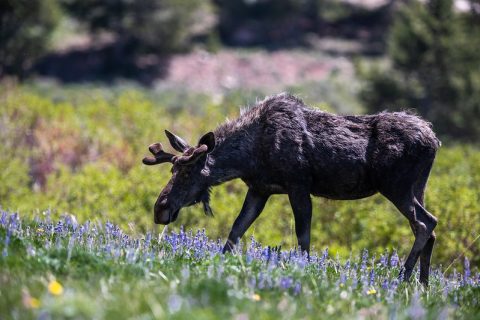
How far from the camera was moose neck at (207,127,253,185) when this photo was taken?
294 inches

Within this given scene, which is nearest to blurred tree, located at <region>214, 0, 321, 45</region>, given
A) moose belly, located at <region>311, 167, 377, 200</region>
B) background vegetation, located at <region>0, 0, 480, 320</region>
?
background vegetation, located at <region>0, 0, 480, 320</region>

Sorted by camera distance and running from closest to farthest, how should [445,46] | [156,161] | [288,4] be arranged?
1. [156,161]
2. [445,46]
3. [288,4]

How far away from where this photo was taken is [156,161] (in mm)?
7273

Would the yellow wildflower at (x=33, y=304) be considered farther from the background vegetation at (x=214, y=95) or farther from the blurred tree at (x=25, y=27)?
the blurred tree at (x=25, y=27)

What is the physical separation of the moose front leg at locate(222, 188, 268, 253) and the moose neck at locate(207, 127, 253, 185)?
29 centimetres

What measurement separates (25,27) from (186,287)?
45.4 meters

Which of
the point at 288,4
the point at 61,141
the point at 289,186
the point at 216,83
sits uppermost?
the point at 289,186

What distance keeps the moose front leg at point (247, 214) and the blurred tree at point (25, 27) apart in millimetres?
41006

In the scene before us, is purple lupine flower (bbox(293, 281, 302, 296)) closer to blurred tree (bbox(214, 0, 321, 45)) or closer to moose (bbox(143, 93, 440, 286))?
moose (bbox(143, 93, 440, 286))

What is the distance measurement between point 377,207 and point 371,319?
8.20 m

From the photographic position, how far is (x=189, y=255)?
6453 mm

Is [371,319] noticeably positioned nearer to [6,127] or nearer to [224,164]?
[224,164]

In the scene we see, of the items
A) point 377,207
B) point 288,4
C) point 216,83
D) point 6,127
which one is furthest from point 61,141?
point 288,4

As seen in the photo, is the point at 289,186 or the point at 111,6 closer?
the point at 289,186
